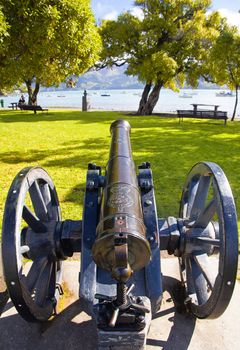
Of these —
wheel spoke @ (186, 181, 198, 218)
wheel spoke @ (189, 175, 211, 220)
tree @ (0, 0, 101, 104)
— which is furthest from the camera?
tree @ (0, 0, 101, 104)

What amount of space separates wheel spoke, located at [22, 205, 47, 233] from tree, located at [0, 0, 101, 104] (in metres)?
4.61

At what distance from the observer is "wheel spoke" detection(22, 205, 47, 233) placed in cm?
296

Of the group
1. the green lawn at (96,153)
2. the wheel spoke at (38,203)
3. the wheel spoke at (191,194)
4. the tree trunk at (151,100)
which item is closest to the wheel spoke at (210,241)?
the wheel spoke at (191,194)

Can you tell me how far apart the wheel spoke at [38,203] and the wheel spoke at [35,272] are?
434mm

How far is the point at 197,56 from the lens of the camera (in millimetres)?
25859

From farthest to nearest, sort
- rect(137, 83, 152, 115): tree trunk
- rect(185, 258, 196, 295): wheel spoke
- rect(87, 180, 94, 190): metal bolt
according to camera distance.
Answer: rect(137, 83, 152, 115): tree trunk
rect(185, 258, 196, 295): wheel spoke
rect(87, 180, 94, 190): metal bolt

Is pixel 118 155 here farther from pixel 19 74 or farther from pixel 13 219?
pixel 19 74

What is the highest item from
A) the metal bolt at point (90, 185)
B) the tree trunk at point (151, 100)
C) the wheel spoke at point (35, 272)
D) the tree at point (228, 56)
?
the tree at point (228, 56)

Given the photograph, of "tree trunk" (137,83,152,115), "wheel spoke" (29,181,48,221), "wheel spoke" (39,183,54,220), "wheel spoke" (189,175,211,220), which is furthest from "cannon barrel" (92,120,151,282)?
"tree trunk" (137,83,152,115)

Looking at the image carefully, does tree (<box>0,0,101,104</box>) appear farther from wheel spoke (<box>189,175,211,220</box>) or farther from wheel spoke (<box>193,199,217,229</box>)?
wheel spoke (<box>193,199,217,229</box>)

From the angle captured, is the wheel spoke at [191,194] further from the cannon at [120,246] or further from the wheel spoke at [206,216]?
the wheel spoke at [206,216]

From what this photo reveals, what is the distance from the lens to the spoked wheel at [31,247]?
238 centimetres

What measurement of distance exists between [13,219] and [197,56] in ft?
85.9

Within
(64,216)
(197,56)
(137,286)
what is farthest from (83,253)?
(197,56)
